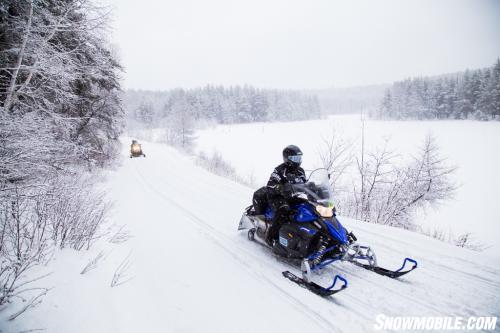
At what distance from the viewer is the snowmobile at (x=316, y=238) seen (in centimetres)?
395

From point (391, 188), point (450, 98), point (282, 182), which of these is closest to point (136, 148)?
point (391, 188)

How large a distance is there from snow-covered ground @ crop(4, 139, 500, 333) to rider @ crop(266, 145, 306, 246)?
62 cm

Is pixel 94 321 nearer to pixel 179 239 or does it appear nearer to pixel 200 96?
pixel 179 239

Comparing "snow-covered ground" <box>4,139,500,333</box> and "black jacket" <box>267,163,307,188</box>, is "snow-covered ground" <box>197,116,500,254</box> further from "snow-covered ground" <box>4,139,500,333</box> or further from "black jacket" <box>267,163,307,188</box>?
"black jacket" <box>267,163,307,188</box>

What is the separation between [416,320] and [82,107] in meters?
11.4

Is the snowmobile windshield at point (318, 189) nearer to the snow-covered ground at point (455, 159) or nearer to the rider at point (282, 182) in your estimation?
the rider at point (282, 182)

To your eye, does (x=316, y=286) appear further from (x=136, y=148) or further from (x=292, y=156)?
(x=136, y=148)

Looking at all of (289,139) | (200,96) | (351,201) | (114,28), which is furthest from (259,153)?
(200,96)

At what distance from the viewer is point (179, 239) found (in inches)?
222

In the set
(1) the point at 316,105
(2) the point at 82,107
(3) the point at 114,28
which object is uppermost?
(1) the point at 316,105

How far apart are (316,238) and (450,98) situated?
243 ft

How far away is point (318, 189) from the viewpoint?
14.1 ft

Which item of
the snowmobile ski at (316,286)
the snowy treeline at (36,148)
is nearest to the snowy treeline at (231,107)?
the snowy treeline at (36,148)

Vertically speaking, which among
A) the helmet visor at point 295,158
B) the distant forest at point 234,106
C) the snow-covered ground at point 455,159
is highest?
the distant forest at point 234,106
